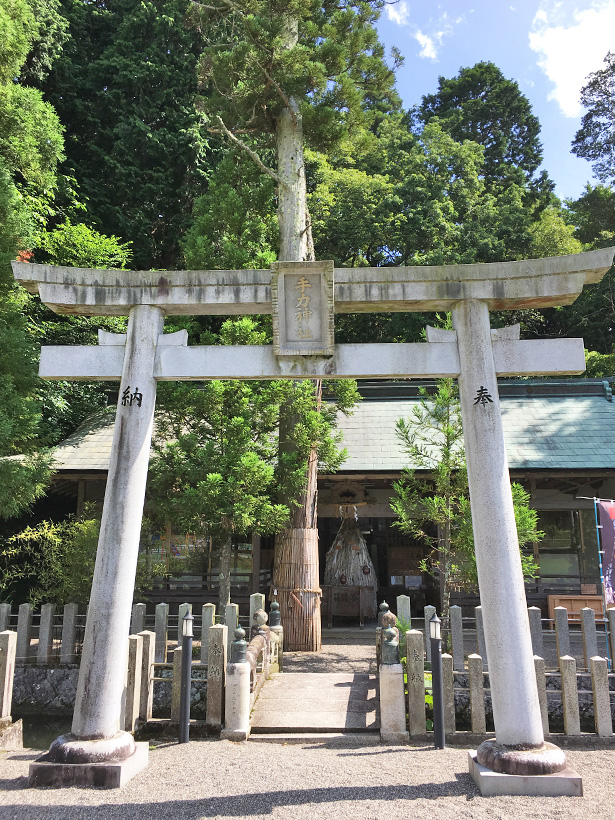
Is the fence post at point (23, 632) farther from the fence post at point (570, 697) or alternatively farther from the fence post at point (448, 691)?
the fence post at point (570, 697)

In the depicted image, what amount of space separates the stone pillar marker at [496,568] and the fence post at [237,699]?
8.16 ft

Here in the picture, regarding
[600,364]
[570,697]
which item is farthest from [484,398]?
Result: [600,364]

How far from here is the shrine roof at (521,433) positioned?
11656 millimetres

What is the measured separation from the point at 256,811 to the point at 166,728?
8.35ft

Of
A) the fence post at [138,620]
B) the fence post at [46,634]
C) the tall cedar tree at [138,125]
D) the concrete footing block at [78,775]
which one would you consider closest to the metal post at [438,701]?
the concrete footing block at [78,775]

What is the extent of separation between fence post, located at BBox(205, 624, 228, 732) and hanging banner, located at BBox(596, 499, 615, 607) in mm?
4808

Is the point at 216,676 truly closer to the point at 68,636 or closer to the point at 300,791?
the point at 300,791

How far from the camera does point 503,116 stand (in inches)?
1214

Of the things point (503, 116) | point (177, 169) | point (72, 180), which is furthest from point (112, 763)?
point (503, 116)

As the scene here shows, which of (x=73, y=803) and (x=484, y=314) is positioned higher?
(x=484, y=314)

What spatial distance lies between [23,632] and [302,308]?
20.8ft

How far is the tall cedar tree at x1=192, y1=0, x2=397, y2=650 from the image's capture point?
1012cm

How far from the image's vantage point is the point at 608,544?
24.7ft

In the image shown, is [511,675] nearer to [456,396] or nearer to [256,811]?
[256,811]
